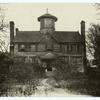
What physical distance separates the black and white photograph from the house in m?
0.04

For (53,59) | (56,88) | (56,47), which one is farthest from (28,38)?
(56,88)

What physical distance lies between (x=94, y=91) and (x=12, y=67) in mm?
2988

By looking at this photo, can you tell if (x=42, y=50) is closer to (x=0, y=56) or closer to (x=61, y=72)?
(x=61, y=72)

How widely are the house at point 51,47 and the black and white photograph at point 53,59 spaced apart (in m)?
0.04

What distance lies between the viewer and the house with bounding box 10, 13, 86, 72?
11484 millimetres

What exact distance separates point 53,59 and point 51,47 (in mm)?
851

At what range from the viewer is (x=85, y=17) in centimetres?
1089

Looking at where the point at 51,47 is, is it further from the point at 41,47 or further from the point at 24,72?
the point at 24,72

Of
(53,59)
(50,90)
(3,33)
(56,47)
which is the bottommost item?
(50,90)

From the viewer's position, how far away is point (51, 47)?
12609mm

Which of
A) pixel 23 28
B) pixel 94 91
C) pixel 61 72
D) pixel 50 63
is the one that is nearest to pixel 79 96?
pixel 94 91

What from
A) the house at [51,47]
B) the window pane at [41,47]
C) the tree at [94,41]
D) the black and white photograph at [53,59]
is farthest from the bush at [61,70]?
the tree at [94,41]

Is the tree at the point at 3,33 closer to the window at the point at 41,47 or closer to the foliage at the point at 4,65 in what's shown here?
the foliage at the point at 4,65

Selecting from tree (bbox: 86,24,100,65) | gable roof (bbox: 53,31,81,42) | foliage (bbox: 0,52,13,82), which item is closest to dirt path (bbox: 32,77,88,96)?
foliage (bbox: 0,52,13,82)
